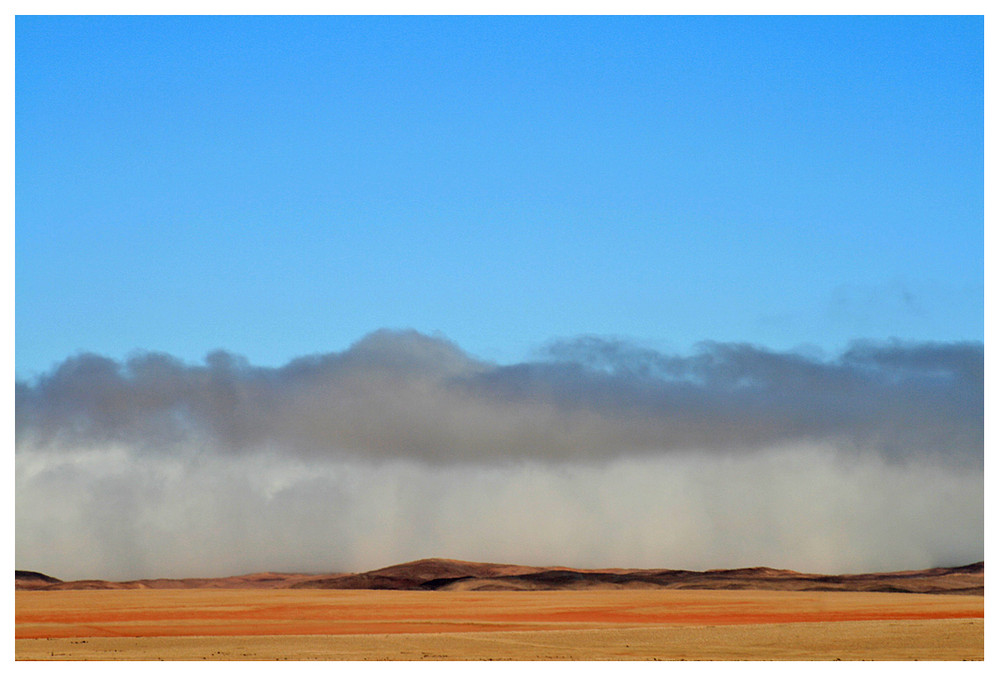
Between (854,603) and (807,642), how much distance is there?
1566 cm

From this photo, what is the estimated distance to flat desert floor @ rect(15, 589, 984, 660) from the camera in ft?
63.2

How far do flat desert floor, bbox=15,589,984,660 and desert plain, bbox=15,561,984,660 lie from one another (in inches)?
1.4

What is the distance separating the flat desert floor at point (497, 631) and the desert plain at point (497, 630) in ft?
0.12

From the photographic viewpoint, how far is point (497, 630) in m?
24.1

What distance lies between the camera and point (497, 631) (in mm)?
23688

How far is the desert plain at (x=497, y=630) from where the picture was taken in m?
19.2

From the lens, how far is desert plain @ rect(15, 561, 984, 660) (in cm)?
1925

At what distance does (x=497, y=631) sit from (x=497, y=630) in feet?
1.26

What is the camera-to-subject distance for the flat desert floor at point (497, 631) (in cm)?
1925

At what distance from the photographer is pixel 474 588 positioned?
196 feet
